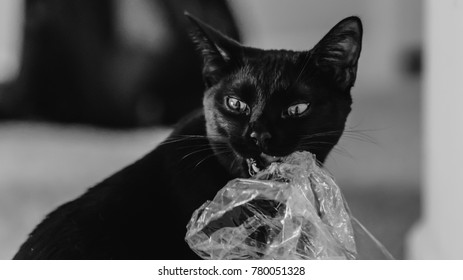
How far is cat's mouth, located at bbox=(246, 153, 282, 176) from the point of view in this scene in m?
0.72

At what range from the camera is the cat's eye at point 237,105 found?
2.38 ft

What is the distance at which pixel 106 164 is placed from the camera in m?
0.92

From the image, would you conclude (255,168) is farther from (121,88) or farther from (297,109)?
(121,88)

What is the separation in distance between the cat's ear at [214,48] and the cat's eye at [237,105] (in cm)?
4

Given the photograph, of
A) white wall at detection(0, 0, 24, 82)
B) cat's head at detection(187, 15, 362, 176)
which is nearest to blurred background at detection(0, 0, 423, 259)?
white wall at detection(0, 0, 24, 82)

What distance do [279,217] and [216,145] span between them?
0.12 meters

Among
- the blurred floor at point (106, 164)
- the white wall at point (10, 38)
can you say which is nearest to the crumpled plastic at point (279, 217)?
the blurred floor at point (106, 164)

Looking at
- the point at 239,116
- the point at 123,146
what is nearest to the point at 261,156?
the point at 239,116

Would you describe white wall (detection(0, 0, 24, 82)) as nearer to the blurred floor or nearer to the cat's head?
the blurred floor

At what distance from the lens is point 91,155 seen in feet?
3.20

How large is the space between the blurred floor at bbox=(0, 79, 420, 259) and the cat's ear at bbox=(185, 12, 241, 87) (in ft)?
0.50

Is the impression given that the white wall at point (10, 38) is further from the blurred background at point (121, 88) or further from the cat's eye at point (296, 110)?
the cat's eye at point (296, 110)
